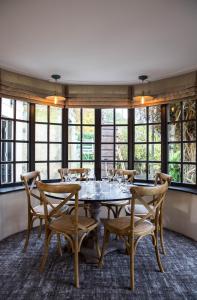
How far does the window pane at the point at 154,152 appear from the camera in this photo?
13.6 ft

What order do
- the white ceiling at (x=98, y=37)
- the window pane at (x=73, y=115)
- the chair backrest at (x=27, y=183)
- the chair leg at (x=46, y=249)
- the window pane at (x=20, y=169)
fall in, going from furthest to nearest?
the window pane at (x=73, y=115), the window pane at (x=20, y=169), the chair backrest at (x=27, y=183), the chair leg at (x=46, y=249), the white ceiling at (x=98, y=37)

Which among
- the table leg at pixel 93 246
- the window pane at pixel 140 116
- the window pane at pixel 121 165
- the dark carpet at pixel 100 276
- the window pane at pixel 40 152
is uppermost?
the window pane at pixel 140 116

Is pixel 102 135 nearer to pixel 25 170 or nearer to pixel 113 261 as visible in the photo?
pixel 25 170

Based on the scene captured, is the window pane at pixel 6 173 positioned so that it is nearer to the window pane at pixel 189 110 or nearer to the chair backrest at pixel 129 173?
the chair backrest at pixel 129 173

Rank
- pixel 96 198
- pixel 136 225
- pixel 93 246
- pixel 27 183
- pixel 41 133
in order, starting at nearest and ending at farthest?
pixel 136 225 < pixel 96 198 < pixel 93 246 < pixel 27 183 < pixel 41 133

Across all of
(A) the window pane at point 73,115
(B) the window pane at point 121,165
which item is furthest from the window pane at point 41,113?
(B) the window pane at point 121,165

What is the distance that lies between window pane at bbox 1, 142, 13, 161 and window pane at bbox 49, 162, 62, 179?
2.45 ft

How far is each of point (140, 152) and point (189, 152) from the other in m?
0.89

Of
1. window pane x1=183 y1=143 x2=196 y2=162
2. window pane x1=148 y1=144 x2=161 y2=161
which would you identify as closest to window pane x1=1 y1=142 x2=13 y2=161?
window pane x1=148 y1=144 x2=161 y2=161

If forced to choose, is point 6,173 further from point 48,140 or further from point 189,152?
point 189,152

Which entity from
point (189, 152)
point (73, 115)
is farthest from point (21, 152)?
point (189, 152)

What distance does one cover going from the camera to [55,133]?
429 centimetres

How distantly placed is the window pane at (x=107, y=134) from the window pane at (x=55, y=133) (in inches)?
31.6

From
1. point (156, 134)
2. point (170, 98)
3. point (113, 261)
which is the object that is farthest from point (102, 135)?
point (113, 261)
